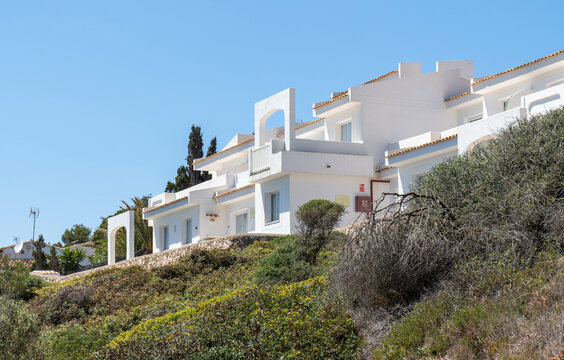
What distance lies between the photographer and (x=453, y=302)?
11328 mm

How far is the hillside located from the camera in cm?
1043

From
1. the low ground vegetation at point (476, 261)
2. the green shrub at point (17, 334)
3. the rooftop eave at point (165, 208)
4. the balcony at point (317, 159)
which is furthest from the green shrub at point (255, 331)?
the rooftop eave at point (165, 208)

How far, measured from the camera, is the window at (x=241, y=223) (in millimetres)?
35656

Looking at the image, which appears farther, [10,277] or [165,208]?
[165,208]

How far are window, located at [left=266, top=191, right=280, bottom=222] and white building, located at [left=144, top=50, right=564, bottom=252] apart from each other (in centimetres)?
4

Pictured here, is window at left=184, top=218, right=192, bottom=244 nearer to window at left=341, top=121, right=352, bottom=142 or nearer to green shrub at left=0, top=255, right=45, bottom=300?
window at left=341, top=121, right=352, bottom=142

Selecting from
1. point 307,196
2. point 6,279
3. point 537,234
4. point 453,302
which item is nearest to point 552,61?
point 307,196

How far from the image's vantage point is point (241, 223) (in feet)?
118

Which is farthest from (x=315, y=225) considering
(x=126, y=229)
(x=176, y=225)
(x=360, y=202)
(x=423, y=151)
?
(x=126, y=229)

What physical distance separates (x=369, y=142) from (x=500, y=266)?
19.0 meters

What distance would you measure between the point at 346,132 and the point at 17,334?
20389 millimetres

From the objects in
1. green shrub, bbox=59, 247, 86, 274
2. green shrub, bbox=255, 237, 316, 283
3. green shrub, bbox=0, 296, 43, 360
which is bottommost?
green shrub, bbox=0, 296, 43, 360

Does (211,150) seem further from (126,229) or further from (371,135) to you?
(371,135)

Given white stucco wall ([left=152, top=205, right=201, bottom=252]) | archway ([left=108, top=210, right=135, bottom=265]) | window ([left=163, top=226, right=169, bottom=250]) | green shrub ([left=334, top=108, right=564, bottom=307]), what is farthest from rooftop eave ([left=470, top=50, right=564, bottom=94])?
archway ([left=108, top=210, right=135, bottom=265])
